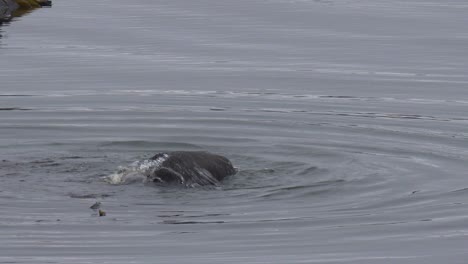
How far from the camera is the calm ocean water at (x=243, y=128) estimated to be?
Answer: 39.3ft

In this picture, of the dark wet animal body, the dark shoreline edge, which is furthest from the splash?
the dark shoreline edge

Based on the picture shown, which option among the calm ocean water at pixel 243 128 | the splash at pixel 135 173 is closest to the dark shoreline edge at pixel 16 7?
the calm ocean water at pixel 243 128

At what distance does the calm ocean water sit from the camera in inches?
472

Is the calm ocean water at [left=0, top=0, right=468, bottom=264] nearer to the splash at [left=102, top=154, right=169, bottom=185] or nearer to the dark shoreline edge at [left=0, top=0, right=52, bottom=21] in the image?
the splash at [left=102, top=154, right=169, bottom=185]

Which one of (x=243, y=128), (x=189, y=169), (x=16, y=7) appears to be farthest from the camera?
(x=16, y=7)

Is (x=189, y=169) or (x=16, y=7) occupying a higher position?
(x=189, y=169)

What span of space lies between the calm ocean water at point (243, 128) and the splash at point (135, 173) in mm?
135

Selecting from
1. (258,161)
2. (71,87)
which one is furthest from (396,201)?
(71,87)

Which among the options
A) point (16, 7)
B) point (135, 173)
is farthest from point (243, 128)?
point (16, 7)

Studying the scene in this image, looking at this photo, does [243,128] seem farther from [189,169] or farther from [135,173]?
[135,173]

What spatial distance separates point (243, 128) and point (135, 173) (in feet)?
11.0

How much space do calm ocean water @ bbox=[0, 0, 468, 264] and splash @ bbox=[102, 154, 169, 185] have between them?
0.13 metres

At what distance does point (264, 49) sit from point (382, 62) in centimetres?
204

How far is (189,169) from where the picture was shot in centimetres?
1397
